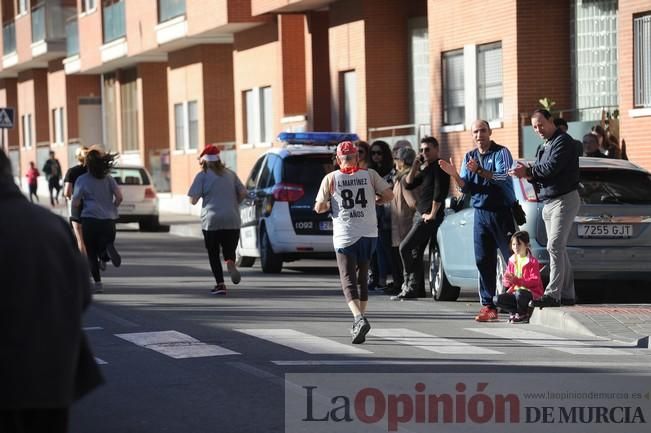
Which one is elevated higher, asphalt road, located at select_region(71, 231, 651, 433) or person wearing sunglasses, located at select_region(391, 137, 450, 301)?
person wearing sunglasses, located at select_region(391, 137, 450, 301)

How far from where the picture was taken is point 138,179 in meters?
34.2

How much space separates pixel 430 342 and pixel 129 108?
40.3m

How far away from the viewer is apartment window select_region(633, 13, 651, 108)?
71.3 feet

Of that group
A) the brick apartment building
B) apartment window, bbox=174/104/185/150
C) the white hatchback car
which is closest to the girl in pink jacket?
the brick apartment building

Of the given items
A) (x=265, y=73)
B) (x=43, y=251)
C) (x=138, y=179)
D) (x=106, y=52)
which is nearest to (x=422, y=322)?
(x=43, y=251)

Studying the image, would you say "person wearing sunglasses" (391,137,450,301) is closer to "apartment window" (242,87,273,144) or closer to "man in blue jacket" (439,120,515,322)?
"man in blue jacket" (439,120,515,322)

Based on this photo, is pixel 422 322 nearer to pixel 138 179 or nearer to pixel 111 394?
pixel 111 394

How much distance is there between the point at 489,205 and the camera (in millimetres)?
14352

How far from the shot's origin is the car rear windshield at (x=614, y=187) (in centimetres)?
1520

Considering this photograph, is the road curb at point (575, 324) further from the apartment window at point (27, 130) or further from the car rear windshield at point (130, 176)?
the apartment window at point (27, 130)

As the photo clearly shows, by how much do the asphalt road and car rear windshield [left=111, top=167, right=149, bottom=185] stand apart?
15.8 meters

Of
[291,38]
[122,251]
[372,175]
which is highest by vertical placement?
[291,38]

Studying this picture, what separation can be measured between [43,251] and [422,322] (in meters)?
9.30

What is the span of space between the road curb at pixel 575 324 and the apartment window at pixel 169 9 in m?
27.2
